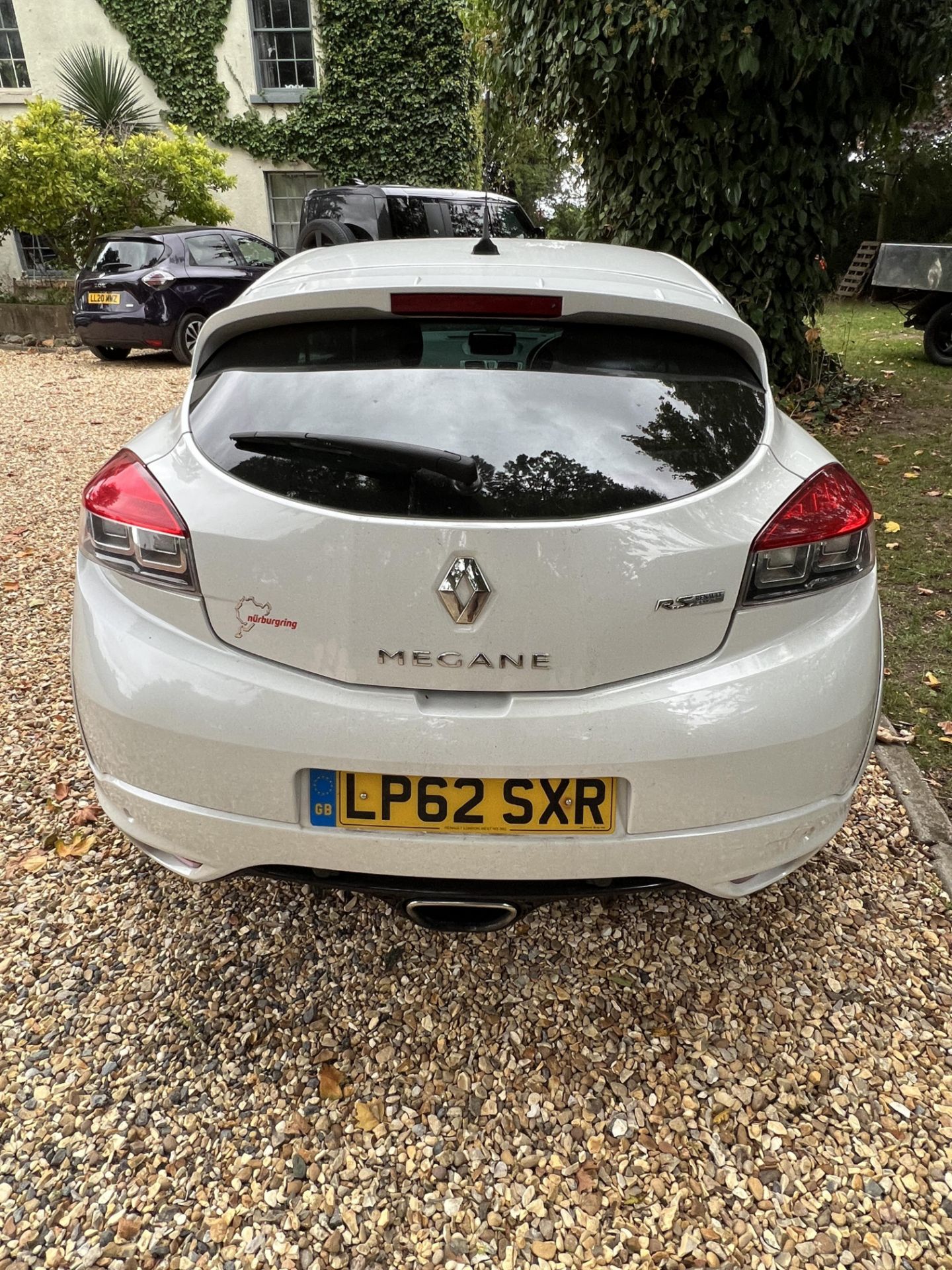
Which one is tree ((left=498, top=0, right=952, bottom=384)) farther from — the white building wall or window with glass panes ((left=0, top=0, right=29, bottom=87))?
window with glass panes ((left=0, top=0, right=29, bottom=87))

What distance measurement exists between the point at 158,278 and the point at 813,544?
10.9 metres

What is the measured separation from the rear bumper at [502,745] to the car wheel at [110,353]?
37.6 feet

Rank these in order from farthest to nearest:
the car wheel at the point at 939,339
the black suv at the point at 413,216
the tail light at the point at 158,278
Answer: the tail light at the point at 158,278, the black suv at the point at 413,216, the car wheel at the point at 939,339

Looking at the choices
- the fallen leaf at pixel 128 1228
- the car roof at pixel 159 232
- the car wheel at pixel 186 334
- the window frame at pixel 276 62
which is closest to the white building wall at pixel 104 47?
the window frame at pixel 276 62

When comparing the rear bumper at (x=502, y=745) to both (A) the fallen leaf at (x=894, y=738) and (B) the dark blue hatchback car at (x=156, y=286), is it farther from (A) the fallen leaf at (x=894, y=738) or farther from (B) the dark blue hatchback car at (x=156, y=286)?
(B) the dark blue hatchback car at (x=156, y=286)

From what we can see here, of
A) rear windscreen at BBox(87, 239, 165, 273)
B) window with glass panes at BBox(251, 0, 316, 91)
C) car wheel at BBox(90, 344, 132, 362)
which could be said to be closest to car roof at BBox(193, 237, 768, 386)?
rear windscreen at BBox(87, 239, 165, 273)

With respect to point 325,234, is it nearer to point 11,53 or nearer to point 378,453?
point 378,453

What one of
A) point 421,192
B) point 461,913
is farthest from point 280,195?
point 461,913

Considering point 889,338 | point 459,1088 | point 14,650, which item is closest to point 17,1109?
point 459,1088

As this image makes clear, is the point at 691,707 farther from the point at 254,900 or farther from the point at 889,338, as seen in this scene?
the point at 889,338

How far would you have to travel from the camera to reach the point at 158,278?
35.2ft

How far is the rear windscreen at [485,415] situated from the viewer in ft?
5.20

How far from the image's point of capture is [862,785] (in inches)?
112

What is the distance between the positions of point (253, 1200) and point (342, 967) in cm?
56
